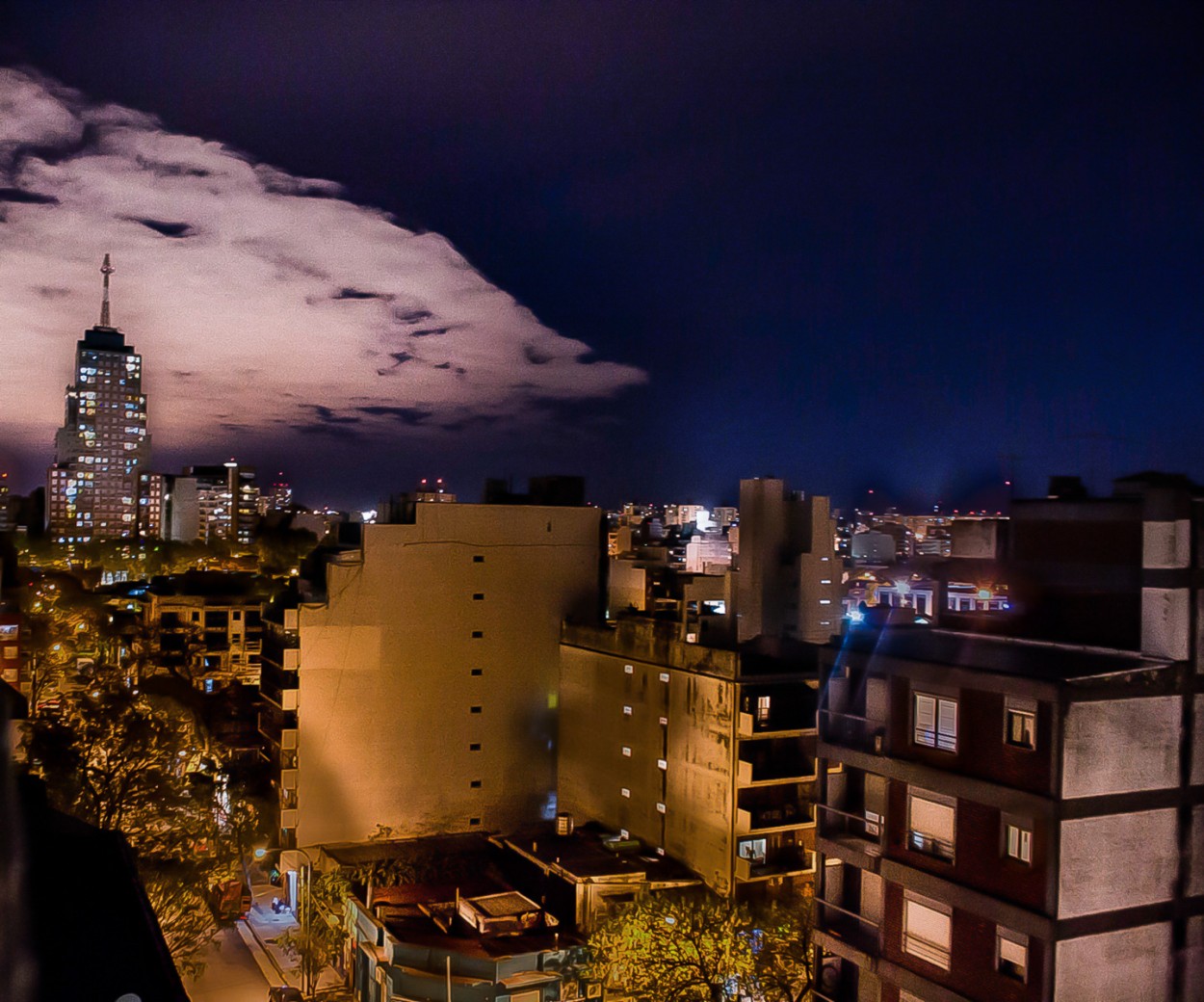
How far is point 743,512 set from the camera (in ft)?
94.9

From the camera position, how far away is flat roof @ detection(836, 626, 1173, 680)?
11109mm

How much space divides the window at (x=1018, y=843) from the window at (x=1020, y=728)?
37.8 inches

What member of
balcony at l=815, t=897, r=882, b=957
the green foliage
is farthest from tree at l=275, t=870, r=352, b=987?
balcony at l=815, t=897, r=882, b=957

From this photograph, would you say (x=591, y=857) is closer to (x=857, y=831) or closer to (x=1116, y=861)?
(x=857, y=831)

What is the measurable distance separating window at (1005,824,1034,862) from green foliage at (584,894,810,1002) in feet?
15.2

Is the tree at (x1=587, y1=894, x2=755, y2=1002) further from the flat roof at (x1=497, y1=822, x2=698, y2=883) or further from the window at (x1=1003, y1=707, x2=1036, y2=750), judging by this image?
the window at (x1=1003, y1=707, x2=1036, y2=750)

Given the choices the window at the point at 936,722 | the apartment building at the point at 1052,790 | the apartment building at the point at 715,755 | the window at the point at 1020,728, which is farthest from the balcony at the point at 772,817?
the window at the point at 1020,728

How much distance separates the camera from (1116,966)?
10.8 meters

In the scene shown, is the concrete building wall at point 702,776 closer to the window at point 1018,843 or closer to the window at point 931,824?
the window at point 931,824

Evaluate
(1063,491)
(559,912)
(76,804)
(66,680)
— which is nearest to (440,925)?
(559,912)

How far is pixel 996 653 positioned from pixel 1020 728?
5.92 feet

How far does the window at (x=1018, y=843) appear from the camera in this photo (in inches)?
419

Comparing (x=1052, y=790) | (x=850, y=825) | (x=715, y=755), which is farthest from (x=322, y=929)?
(x=1052, y=790)

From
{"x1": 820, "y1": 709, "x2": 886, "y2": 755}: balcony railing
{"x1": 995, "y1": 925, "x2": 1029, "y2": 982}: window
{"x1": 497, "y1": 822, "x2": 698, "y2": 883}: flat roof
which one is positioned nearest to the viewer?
{"x1": 995, "y1": 925, "x2": 1029, "y2": 982}: window
